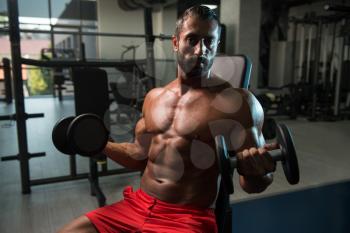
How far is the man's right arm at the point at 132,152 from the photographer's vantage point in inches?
46.2

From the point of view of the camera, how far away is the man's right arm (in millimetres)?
1173

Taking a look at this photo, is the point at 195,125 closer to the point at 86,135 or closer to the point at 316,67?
the point at 86,135

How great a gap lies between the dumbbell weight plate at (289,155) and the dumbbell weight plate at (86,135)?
57 cm

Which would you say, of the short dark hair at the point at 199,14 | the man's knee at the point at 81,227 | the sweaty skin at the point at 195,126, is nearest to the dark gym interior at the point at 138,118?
the sweaty skin at the point at 195,126

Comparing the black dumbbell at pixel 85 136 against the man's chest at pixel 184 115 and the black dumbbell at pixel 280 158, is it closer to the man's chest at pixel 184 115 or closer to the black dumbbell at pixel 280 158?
the man's chest at pixel 184 115

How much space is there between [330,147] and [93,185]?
258 cm

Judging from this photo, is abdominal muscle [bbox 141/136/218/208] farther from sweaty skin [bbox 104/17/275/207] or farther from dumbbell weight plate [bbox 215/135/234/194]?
dumbbell weight plate [bbox 215/135/234/194]

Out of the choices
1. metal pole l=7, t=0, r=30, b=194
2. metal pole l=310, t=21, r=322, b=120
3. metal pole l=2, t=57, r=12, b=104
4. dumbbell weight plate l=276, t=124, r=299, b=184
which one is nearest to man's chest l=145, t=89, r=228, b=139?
dumbbell weight plate l=276, t=124, r=299, b=184

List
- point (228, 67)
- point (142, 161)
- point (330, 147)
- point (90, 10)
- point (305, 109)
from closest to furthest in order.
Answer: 1. point (142, 161)
2. point (228, 67)
3. point (330, 147)
4. point (305, 109)
5. point (90, 10)

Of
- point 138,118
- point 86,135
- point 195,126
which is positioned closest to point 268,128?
point 195,126

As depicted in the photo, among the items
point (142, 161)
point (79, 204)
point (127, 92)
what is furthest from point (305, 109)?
point (142, 161)

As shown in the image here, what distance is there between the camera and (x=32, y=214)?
6.21ft

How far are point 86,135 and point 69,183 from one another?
5.21 feet

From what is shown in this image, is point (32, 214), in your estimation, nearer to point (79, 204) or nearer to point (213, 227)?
point (79, 204)
